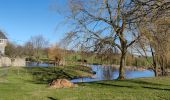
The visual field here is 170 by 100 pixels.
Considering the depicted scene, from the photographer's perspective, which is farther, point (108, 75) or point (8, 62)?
point (8, 62)

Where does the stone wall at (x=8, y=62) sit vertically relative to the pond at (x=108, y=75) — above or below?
above

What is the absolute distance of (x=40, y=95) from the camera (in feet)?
50.5

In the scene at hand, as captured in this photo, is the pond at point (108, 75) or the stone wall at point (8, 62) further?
the stone wall at point (8, 62)

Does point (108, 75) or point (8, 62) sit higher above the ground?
point (8, 62)

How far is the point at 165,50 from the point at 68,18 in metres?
11.4

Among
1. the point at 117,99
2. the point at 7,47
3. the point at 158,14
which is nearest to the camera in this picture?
the point at 117,99

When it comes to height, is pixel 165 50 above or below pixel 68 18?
below

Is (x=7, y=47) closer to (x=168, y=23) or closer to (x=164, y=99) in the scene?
(x=168, y=23)

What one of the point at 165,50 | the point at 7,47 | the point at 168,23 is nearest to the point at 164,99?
the point at 168,23

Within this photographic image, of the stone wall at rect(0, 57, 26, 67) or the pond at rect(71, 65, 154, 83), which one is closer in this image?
the pond at rect(71, 65, 154, 83)

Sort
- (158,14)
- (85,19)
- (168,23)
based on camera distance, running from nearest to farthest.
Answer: (158,14)
(168,23)
(85,19)

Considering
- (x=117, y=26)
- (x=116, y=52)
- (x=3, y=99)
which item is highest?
(x=117, y=26)

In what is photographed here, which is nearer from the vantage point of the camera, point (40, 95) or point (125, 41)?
point (40, 95)

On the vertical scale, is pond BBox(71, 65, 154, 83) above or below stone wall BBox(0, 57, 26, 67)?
below
